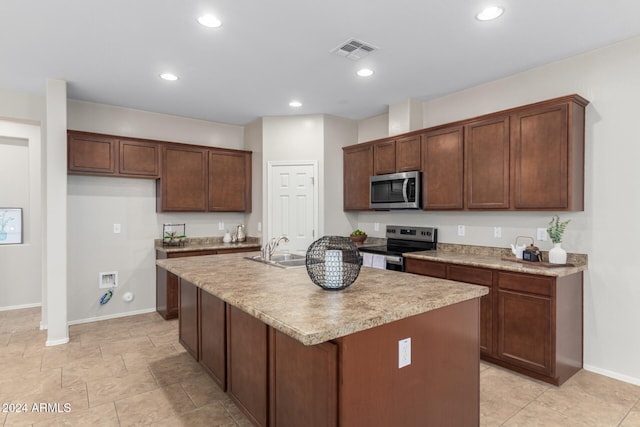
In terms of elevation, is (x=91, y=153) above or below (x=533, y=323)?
above

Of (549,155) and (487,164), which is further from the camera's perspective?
(487,164)

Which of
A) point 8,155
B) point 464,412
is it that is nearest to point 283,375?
point 464,412

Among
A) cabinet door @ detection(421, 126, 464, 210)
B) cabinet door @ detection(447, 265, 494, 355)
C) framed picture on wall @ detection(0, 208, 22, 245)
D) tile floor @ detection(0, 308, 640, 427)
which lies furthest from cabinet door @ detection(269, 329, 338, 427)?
framed picture on wall @ detection(0, 208, 22, 245)

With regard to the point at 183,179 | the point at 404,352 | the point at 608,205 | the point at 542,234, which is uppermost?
the point at 183,179

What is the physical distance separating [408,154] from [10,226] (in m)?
5.56

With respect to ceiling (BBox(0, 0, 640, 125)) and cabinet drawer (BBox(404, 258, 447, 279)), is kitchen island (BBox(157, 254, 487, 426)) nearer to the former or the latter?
cabinet drawer (BBox(404, 258, 447, 279))

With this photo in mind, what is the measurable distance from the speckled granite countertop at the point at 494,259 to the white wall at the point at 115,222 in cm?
348

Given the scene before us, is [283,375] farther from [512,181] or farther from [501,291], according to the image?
[512,181]

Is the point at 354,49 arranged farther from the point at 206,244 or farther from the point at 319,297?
the point at 206,244

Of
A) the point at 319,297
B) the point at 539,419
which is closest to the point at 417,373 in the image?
the point at 319,297

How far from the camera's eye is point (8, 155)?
16.4ft

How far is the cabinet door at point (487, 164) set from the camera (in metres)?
3.29

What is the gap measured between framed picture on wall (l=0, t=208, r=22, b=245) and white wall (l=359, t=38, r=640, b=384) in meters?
6.58

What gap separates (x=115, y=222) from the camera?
15.2 ft
